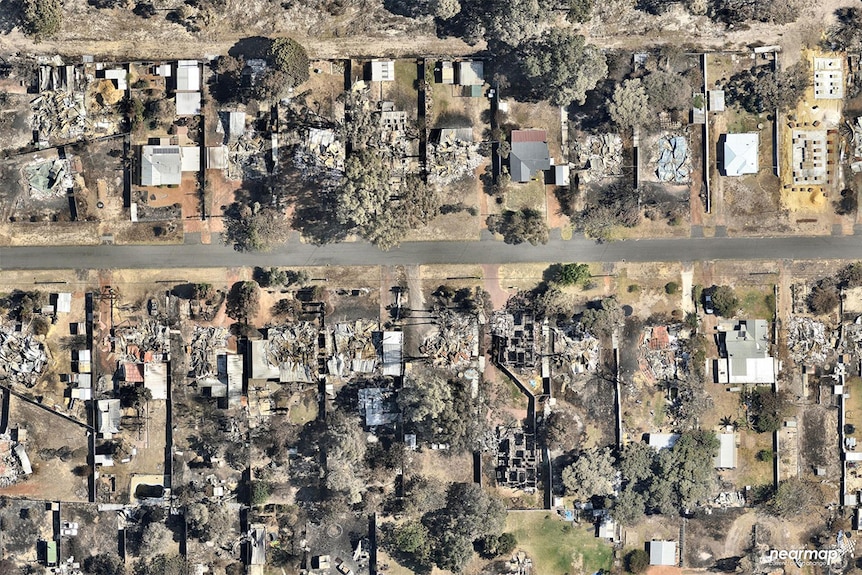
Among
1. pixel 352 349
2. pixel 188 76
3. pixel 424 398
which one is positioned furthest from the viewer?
pixel 352 349

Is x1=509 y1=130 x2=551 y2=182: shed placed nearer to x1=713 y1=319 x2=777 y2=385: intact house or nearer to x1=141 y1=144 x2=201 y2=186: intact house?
x1=713 y1=319 x2=777 y2=385: intact house

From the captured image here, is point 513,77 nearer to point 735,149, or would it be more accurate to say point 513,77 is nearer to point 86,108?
point 735,149

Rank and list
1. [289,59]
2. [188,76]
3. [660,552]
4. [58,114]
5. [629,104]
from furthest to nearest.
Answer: [660,552], [58,114], [188,76], [629,104], [289,59]

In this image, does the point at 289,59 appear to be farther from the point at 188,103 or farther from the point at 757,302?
the point at 757,302

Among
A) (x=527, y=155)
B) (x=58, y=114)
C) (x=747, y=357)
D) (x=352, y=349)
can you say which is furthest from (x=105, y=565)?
(x=747, y=357)

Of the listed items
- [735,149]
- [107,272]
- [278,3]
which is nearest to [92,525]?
[107,272]

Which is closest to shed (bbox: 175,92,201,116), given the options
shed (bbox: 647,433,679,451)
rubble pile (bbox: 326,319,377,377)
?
rubble pile (bbox: 326,319,377,377)
